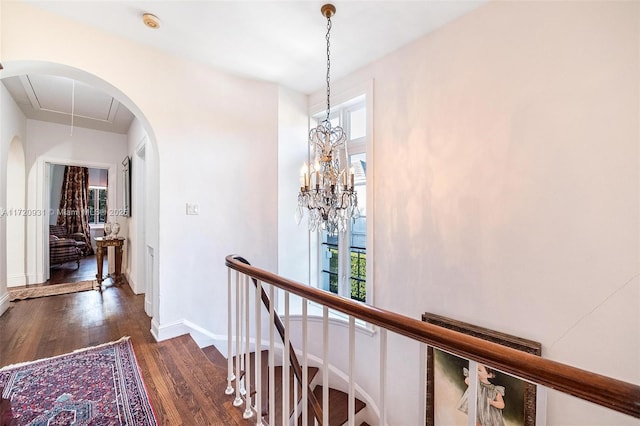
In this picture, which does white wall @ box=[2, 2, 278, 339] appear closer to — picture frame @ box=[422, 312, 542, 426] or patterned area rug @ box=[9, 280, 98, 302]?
picture frame @ box=[422, 312, 542, 426]

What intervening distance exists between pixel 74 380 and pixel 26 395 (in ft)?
0.75

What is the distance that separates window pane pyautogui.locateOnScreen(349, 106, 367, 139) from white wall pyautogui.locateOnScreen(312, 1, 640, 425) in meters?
0.58

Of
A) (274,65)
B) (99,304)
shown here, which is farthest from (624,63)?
(99,304)

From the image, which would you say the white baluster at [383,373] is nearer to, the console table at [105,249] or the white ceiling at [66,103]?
the white ceiling at [66,103]

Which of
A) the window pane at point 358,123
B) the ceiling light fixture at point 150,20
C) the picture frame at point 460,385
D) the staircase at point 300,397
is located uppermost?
the ceiling light fixture at point 150,20

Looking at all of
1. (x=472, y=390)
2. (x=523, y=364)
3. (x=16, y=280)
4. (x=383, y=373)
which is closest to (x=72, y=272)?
(x=16, y=280)

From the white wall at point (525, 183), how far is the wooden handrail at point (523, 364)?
4.51 ft

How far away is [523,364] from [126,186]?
5.51 metres

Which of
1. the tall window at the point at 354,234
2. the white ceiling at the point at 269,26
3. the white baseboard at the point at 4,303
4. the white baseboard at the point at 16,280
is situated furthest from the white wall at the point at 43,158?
the tall window at the point at 354,234

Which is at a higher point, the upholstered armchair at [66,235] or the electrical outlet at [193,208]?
the electrical outlet at [193,208]

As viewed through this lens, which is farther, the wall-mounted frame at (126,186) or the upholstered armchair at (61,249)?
the upholstered armchair at (61,249)

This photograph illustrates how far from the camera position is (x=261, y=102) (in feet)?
10.3

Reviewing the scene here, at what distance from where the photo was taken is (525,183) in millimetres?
1756

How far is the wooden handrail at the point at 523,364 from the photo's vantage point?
1.69 feet
